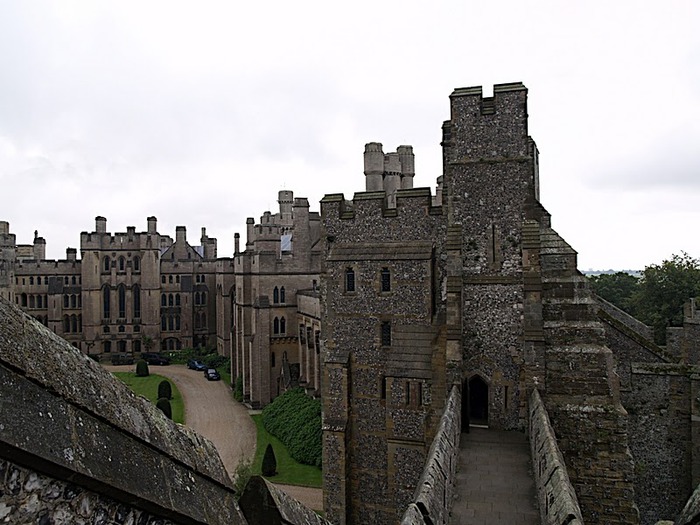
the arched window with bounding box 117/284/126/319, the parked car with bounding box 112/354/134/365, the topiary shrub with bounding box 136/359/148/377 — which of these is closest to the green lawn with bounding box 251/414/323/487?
the topiary shrub with bounding box 136/359/148/377

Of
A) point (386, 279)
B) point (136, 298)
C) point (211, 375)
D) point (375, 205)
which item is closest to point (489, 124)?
point (375, 205)

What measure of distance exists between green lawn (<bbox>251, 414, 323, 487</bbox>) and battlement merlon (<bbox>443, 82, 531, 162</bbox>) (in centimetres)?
1555

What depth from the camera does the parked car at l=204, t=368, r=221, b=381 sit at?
4406 cm

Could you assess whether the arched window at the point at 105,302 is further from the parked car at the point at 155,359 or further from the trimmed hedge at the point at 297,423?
the trimmed hedge at the point at 297,423

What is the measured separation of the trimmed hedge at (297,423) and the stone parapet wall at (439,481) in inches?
600

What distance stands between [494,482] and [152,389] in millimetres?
34536

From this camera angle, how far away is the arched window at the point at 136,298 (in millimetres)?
55250

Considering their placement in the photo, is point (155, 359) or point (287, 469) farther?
point (155, 359)

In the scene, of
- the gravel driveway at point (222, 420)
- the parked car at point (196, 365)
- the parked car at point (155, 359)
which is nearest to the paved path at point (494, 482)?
the gravel driveway at point (222, 420)

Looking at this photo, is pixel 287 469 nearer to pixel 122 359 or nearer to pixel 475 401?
pixel 475 401

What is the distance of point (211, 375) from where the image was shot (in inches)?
1745

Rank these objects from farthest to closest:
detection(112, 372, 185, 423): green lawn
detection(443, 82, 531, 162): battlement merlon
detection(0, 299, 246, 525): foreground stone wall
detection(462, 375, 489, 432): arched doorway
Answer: detection(112, 372, 185, 423): green lawn
detection(443, 82, 531, 162): battlement merlon
detection(462, 375, 489, 432): arched doorway
detection(0, 299, 246, 525): foreground stone wall

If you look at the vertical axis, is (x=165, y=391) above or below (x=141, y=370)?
below

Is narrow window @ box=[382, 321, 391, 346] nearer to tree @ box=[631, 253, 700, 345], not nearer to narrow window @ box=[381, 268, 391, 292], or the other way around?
narrow window @ box=[381, 268, 391, 292]
